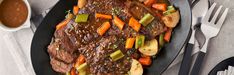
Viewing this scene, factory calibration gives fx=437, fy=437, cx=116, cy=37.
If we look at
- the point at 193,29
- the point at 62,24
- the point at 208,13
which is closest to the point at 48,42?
the point at 62,24

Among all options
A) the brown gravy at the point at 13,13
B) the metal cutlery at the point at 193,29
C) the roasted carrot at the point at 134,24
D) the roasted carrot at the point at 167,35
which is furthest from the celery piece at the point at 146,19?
the brown gravy at the point at 13,13

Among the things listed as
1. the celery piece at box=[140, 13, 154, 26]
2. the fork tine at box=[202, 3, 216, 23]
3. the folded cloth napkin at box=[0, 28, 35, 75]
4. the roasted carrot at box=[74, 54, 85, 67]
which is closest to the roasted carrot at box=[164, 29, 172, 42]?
the celery piece at box=[140, 13, 154, 26]

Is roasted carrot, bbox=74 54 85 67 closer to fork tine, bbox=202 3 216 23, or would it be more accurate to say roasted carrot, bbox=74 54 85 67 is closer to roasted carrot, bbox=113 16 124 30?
roasted carrot, bbox=113 16 124 30

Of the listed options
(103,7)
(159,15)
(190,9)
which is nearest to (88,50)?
(103,7)

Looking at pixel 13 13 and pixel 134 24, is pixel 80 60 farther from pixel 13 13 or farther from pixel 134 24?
pixel 13 13

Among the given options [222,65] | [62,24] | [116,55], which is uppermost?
[62,24]

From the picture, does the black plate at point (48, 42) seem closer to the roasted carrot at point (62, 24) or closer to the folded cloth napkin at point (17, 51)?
the roasted carrot at point (62, 24)
